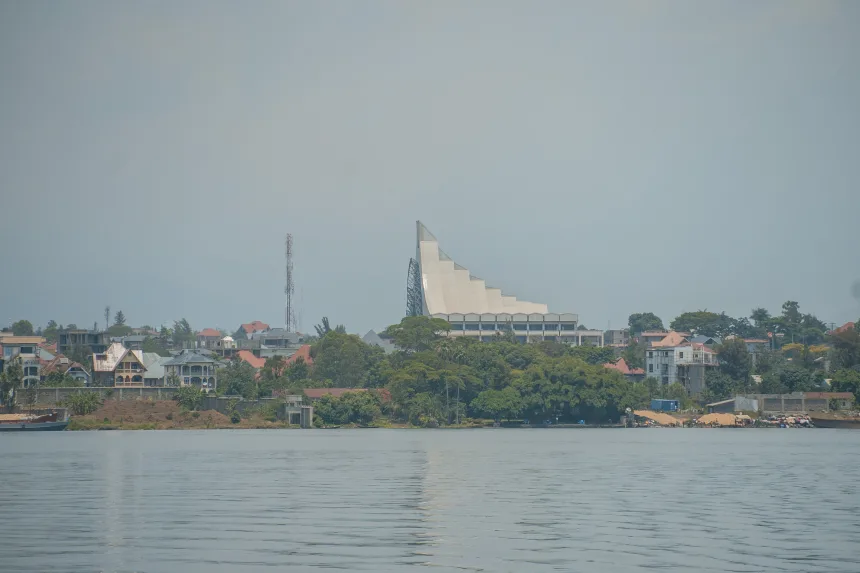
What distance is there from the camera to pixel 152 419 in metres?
92.4

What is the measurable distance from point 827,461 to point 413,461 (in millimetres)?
17749

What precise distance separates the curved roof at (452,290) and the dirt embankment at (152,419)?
2944 inches

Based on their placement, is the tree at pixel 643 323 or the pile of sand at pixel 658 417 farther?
the tree at pixel 643 323

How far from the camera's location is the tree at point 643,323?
178 metres

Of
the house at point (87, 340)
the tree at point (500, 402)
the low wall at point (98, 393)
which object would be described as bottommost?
the tree at point (500, 402)

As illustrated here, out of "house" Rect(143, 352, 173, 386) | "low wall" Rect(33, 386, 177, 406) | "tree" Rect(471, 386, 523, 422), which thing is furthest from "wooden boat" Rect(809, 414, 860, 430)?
"house" Rect(143, 352, 173, 386)

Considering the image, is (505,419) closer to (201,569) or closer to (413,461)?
(413,461)

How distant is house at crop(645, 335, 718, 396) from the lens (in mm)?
118250

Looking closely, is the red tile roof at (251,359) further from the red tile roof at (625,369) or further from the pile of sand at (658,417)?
the pile of sand at (658,417)

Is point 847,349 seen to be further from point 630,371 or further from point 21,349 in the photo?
point 21,349

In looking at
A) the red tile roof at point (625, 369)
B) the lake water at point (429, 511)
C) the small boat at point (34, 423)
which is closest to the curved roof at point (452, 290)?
the red tile roof at point (625, 369)

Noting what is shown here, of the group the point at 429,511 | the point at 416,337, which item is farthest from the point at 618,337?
the point at 429,511

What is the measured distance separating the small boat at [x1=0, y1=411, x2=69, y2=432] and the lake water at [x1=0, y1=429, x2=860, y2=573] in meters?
34.1

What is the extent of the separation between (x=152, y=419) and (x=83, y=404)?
5.76 m
